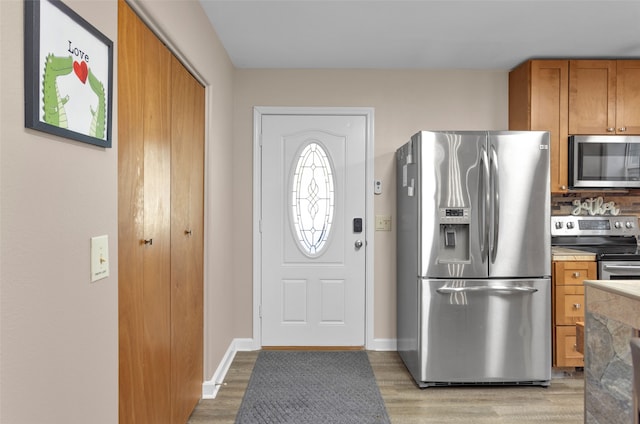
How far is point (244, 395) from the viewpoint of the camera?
272cm

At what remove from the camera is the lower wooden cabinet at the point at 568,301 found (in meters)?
2.95

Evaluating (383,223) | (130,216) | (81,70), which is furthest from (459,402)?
(81,70)

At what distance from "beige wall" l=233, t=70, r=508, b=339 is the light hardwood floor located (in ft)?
2.49

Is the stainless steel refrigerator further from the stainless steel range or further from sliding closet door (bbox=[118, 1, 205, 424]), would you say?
sliding closet door (bbox=[118, 1, 205, 424])

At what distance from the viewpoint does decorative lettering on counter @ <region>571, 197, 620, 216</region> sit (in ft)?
11.5

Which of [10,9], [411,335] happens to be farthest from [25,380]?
[411,335]

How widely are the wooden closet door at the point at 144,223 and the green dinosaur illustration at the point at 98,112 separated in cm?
20

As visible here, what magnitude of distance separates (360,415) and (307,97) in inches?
100

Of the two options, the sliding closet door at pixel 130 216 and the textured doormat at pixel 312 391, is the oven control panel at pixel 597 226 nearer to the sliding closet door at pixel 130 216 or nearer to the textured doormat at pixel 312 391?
the textured doormat at pixel 312 391

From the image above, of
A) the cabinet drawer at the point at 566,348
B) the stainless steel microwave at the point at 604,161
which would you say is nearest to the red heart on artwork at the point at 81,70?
the cabinet drawer at the point at 566,348

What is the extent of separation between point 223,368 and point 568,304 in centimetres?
260

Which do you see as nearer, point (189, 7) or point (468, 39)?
point (189, 7)

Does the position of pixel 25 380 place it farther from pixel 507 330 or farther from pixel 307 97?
pixel 307 97

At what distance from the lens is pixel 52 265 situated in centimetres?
103
